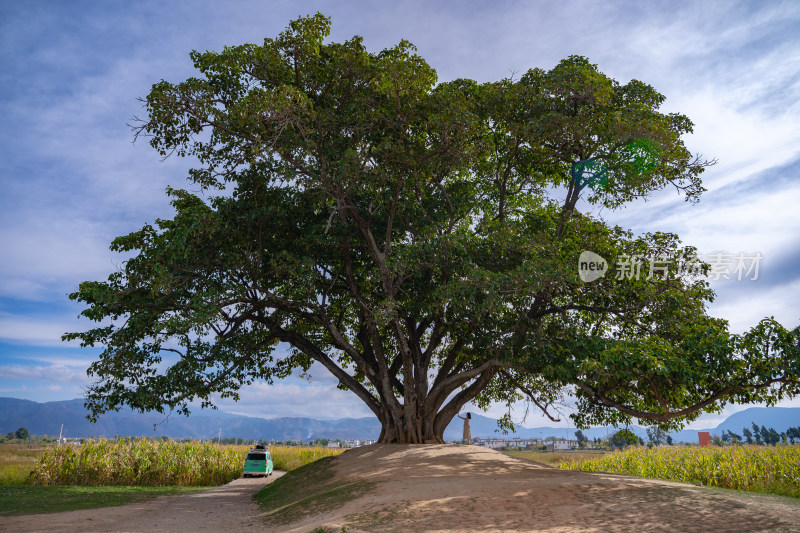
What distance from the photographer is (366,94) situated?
16.2 meters

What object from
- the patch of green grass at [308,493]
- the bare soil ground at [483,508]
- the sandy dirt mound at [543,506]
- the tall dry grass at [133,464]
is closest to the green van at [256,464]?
the tall dry grass at [133,464]

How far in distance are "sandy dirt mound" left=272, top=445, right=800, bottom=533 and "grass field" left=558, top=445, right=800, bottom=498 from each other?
6989 millimetres

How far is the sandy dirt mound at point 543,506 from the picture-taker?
7.58 m

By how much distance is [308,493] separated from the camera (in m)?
14.0

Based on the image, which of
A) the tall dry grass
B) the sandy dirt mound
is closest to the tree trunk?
the sandy dirt mound

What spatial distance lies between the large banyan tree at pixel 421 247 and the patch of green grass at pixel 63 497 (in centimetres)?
254

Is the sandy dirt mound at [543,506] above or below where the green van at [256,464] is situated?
above

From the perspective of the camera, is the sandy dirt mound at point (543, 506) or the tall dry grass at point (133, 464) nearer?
the sandy dirt mound at point (543, 506)

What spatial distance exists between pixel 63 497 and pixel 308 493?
24.4 ft

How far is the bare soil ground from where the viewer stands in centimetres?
771

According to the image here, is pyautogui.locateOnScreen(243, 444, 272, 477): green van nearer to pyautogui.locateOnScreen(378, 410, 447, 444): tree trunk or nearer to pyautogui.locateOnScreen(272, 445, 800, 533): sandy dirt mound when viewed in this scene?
pyautogui.locateOnScreen(378, 410, 447, 444): tree trunk

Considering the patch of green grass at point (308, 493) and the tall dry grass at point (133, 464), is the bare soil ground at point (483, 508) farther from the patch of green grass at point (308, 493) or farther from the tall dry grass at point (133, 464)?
the tall dry grass at point (133, 464)

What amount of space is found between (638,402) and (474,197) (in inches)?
367

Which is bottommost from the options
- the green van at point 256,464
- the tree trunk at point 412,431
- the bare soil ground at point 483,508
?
the green van at point 256,464
